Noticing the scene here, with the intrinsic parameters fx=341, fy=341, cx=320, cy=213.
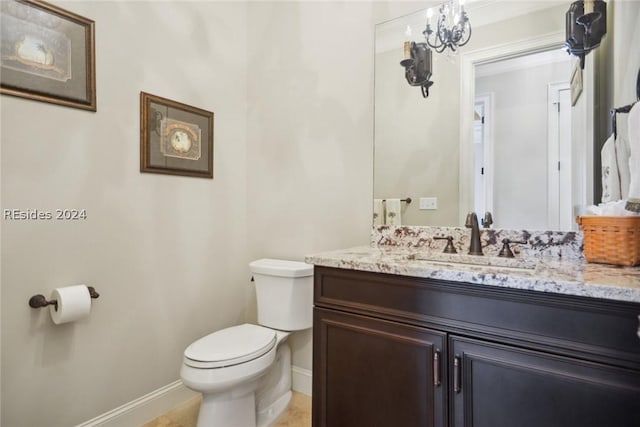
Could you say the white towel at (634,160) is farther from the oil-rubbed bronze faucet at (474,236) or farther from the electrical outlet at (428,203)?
the electrical outlet at (428,203)

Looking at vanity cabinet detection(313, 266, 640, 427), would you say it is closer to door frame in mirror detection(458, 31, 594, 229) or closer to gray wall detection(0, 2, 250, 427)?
door frame in mirror detection(458, 31, 594, 229)

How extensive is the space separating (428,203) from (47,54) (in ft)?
6.11

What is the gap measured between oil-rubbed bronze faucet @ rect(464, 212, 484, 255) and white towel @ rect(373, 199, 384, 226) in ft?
1.51

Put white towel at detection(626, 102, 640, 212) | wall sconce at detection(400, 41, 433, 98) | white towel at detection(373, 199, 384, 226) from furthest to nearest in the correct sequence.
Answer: white towel at detection(373, 199, 384, 226), wall sconce at detection(400, 41, 433, 98), white towel at detection(626, 102, 640, 212)

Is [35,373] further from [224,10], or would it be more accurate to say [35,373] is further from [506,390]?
[224,10]

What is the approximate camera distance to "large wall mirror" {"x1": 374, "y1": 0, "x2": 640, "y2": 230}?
139cm

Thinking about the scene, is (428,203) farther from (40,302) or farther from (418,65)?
(40,302)

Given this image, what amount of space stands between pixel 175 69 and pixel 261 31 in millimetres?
709

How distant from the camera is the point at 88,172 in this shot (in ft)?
5.29

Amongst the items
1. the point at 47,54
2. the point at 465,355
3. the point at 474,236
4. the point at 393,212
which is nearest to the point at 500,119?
the point at 474,236

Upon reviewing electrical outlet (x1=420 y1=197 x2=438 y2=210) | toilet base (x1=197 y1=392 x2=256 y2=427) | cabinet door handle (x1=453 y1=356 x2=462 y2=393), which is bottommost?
toilet base (x1=197 y1=392 x2=256 y2=427)

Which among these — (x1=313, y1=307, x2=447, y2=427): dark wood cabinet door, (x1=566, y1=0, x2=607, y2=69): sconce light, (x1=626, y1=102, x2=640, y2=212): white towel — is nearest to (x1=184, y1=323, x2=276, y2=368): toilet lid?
(x1=313, y1=307, x2=447, y2=427): dark wood cabinet door

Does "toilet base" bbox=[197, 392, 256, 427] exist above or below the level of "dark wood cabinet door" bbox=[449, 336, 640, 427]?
below

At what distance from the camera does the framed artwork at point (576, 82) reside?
1388mm
